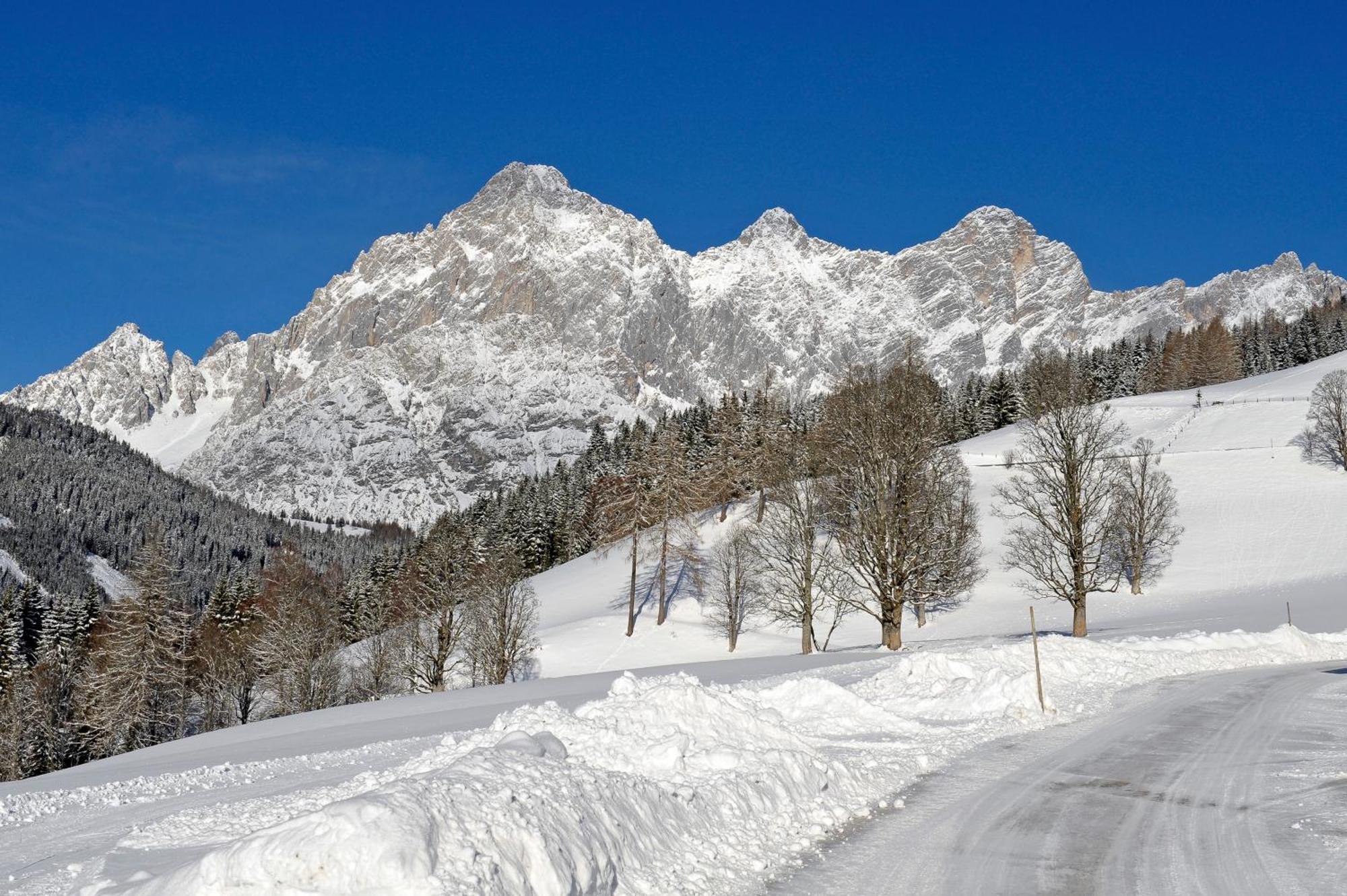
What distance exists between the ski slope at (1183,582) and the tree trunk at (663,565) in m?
0.55

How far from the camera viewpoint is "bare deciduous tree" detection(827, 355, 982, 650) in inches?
1224

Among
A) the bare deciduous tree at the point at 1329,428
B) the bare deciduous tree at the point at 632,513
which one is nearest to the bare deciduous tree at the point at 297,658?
the bare deciduous tree at the point at 632,513

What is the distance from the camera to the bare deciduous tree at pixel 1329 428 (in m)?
56.0

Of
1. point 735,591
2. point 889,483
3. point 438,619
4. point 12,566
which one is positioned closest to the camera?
point 889,483

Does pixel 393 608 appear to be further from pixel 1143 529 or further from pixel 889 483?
pixel 1143 529

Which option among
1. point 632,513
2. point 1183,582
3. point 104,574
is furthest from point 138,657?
point 104,574

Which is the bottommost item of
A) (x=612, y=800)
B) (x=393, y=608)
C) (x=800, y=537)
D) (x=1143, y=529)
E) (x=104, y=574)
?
(x=612, y=800)

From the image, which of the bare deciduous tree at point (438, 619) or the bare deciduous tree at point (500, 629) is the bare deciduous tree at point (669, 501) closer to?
the bare deciduous tree at point (500, 629)

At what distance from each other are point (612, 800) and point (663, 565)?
134 feet

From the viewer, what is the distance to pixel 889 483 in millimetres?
32156

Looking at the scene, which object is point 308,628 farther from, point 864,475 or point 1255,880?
point 1255,880

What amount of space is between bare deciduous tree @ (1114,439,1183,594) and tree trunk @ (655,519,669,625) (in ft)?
75.3

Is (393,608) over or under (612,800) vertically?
over

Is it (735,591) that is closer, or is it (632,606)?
(735,591)
